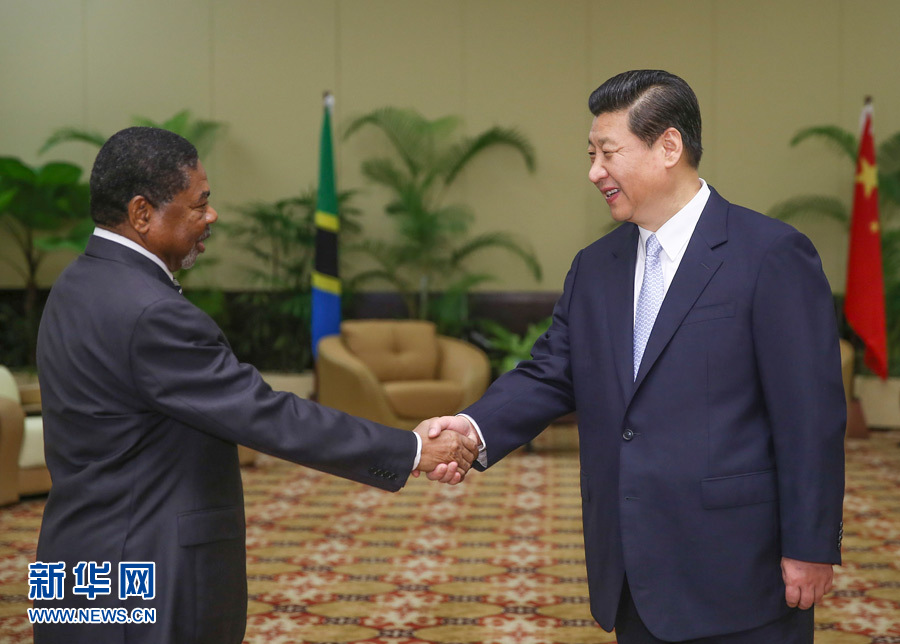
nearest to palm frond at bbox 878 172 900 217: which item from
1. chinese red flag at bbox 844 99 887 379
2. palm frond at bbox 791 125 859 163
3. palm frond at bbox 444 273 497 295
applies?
chinese red flag at bbox 844 99 887 379

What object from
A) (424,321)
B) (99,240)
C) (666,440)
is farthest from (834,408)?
(424,321)

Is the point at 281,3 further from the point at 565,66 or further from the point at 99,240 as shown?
the point at 99,240

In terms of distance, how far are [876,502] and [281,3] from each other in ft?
22.5

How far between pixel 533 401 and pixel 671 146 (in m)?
0.72

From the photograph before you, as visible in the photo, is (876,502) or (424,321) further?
(424,321)

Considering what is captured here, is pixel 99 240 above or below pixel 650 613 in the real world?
above

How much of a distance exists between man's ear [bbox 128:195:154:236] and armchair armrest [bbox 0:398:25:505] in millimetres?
4002

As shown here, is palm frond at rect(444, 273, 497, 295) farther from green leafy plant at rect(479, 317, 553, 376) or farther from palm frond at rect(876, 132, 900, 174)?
palm frond at rect(876, 132, 900, 174)

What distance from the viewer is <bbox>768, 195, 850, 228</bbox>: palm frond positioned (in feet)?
27.8

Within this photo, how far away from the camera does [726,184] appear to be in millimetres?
8953

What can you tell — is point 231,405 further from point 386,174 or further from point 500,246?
point 500,246

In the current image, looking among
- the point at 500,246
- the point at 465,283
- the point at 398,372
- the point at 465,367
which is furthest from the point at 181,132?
the point at 465,367

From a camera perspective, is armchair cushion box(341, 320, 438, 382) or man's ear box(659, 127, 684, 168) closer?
man's ear box(659, 127, 684, 168)

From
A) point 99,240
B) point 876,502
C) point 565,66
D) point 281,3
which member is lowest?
point 876,502
